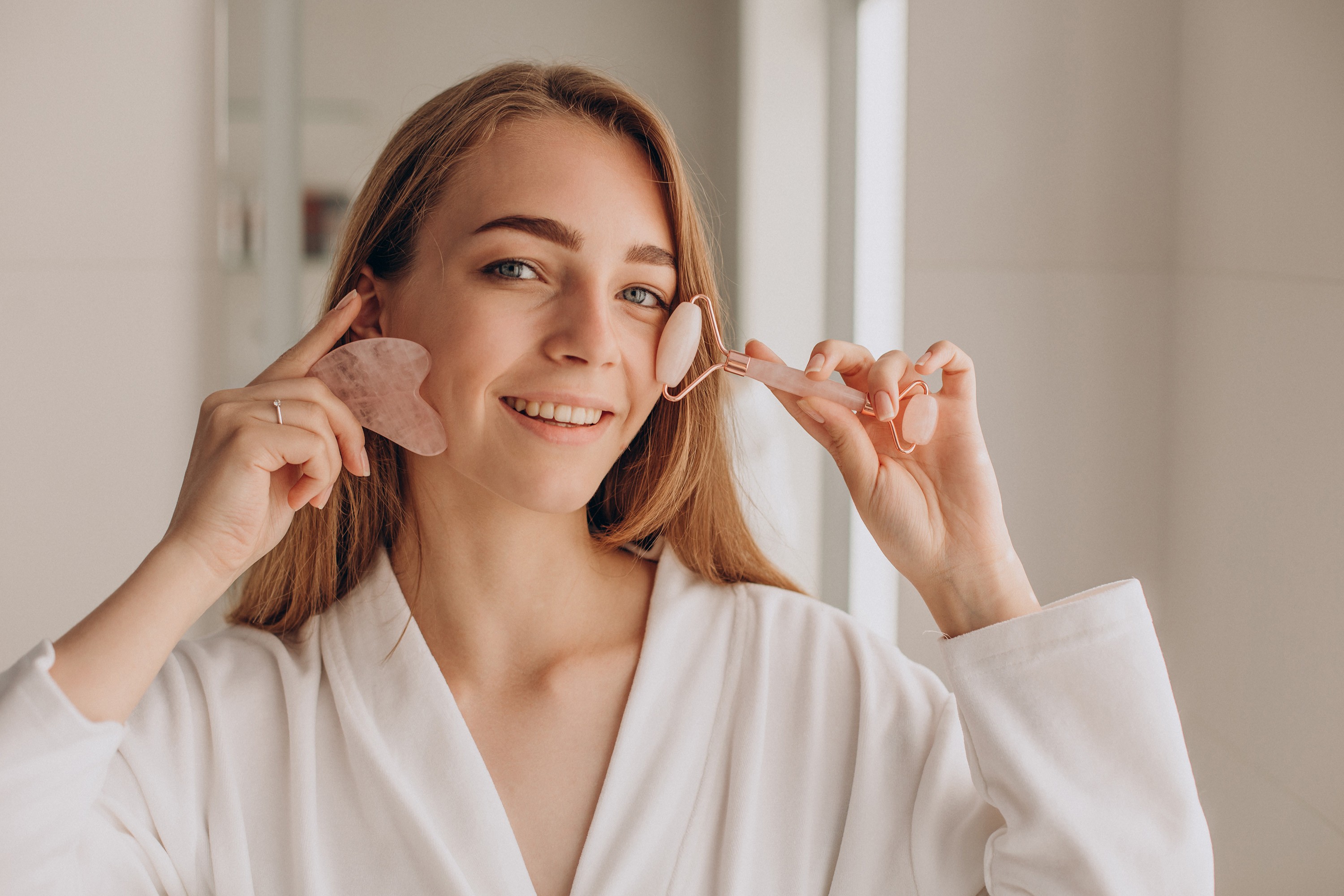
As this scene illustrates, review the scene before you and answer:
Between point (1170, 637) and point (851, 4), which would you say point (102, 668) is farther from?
point (851, 4)

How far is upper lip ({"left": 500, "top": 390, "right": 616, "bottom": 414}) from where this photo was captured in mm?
865

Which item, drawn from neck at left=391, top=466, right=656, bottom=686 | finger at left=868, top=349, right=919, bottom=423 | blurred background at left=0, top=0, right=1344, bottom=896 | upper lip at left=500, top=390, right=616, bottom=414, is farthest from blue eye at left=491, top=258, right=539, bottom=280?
blurred background at left=0, top=0, right=1344, bottom=896

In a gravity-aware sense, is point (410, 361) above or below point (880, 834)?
above

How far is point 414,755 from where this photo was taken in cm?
88

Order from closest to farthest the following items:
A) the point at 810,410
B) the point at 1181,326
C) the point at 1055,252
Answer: the point at 810,410 → the point at 1181,326 → the point at 1055,252

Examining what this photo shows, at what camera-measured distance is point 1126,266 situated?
1375 mm

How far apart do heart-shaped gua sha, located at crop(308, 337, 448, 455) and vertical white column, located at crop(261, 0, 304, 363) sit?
0.74 m

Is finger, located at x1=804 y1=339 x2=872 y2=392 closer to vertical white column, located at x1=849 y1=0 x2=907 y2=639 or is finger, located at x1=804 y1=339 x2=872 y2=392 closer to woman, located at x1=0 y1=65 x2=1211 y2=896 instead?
woman, located at x1=0 y1=65 x2=1211 y2=896

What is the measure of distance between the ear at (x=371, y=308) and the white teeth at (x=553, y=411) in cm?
20

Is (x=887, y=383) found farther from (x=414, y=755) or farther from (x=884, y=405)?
(x=414, y=755)

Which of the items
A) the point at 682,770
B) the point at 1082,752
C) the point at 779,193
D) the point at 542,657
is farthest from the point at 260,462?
the point at 779,193

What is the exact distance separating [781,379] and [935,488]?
17cm

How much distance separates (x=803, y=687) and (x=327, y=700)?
0.44m

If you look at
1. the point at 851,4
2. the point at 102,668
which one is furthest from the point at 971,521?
the point at 851,4
